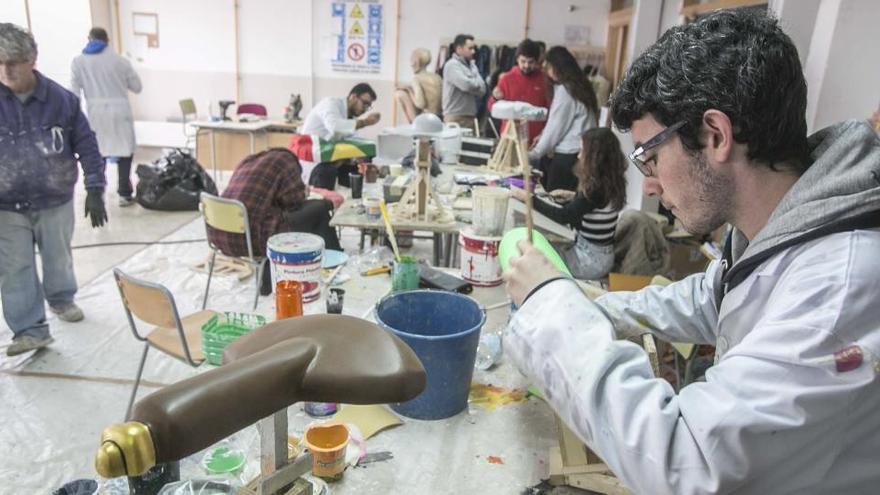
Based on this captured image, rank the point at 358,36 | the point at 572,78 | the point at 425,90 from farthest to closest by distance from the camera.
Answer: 1. the point at 358,36
2. the point at 425,90
3. the point at 572,78

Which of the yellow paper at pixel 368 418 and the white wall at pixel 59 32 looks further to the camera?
the white wall at pixel 59 32

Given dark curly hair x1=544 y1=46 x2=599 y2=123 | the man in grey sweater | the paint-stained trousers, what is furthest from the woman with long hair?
the paint-stained trousers

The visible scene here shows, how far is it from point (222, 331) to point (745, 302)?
1.31 metres

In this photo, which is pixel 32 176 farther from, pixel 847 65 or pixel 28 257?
pixel 847 65

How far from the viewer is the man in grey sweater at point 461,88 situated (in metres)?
5.68

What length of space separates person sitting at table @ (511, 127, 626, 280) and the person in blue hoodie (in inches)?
88.5

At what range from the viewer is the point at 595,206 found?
3227 millimetres

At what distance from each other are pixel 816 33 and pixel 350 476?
2.92 metres

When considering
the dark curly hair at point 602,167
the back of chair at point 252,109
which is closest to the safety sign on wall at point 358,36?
the back of chair at point 252,109

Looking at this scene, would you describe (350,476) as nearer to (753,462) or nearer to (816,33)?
(753,462)

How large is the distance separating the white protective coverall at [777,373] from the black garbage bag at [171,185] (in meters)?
5.24

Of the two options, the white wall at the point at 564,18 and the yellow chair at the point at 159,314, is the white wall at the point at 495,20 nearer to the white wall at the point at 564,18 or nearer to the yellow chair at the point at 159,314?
the white wall at the point at 564,18

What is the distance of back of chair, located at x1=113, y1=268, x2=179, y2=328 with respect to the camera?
2.09 metres

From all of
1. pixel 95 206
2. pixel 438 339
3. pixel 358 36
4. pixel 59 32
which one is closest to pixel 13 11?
pixel 59 32
